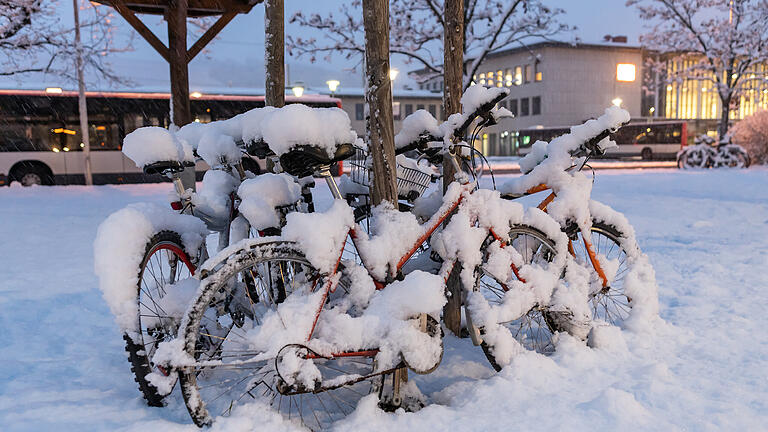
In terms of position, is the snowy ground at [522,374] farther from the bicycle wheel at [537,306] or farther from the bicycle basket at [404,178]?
the bicycle basket at [404,178]

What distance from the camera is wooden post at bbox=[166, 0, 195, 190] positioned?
7.19 meters

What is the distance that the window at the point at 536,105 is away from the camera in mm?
45284

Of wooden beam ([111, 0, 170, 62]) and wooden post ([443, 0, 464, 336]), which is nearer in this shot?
wooden post ([443, 0, 464, 336])

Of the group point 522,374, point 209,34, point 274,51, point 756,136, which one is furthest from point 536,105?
point 522,374

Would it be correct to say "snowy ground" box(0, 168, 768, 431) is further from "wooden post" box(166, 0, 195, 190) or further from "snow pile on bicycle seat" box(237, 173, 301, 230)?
"wooden post" box(166, 0, 195, 190)

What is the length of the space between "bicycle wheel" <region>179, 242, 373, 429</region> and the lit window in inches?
1969

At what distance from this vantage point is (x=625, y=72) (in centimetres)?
4716

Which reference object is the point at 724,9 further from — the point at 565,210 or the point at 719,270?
the point at 565,210

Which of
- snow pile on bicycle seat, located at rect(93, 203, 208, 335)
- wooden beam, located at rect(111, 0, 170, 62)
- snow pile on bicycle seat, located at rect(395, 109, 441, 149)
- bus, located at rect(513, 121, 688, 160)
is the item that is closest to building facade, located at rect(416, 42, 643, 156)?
bus, located at rect(513, 121, 688, 160)

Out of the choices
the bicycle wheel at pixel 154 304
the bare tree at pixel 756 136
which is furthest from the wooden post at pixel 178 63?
the bare tree at pixel 756 136

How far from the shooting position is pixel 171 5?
736cm

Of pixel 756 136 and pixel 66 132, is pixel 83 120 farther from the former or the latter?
pixel 756 136

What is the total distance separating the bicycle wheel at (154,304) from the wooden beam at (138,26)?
5365mm

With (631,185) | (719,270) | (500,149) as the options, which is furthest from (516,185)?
(500,149)
